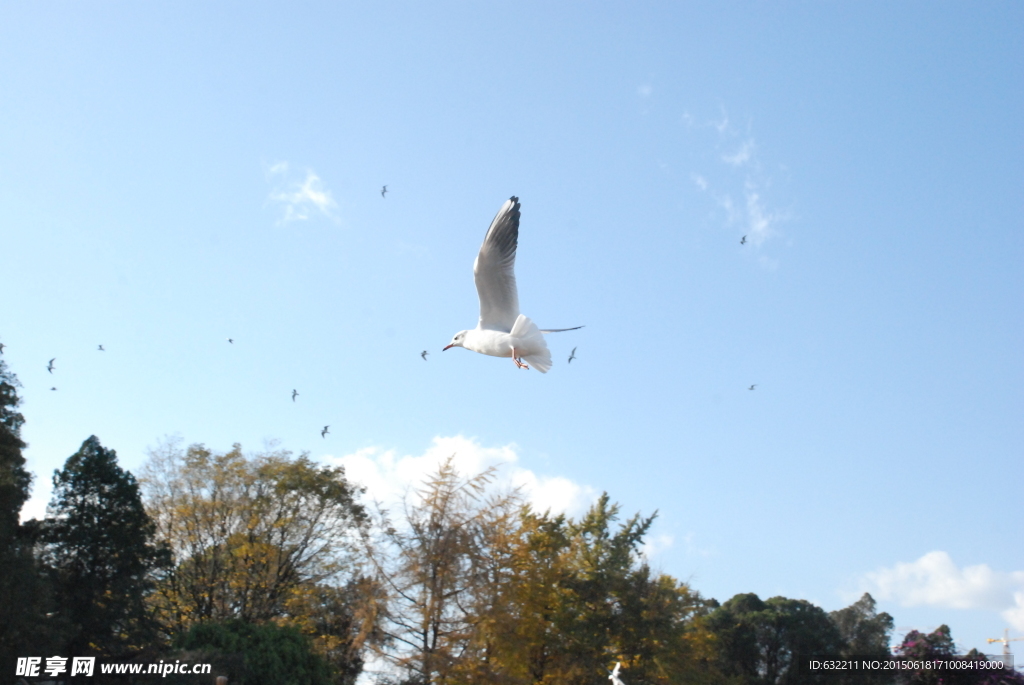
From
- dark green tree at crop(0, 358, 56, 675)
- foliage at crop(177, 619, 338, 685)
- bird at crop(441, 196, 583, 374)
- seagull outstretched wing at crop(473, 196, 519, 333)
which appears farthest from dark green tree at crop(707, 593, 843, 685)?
seagull outstretched wing at crop(473, 196, 519, 333)

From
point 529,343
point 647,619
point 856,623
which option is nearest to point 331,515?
point 647,619

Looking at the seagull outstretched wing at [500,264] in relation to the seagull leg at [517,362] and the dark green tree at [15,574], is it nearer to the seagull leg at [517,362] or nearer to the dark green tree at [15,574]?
the seagull leg at [517,362]

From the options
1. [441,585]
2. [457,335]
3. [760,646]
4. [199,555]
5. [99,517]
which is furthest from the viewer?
[760,646]

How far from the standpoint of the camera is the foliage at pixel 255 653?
16.6 meters

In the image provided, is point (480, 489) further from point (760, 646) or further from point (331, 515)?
point (760, 646)

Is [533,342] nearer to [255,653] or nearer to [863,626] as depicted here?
[255,653]

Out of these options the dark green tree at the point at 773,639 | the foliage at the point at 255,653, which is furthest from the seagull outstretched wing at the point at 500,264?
the dark green tree at the point at 773,639

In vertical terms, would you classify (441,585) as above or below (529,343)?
below

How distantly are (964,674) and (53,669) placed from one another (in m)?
20.0

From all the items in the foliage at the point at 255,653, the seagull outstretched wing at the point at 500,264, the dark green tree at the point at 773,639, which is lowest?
the foliage at the point at 255,653

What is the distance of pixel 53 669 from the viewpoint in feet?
59.1

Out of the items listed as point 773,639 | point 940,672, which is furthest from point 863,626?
point 940,672

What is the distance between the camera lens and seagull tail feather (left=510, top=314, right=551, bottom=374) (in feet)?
40.0

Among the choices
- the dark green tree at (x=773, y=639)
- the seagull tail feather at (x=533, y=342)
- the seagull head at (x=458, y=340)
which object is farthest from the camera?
the dark green tree at (x=773, y=639)
